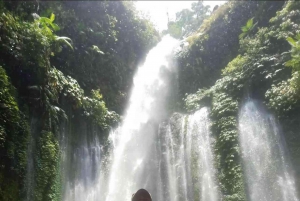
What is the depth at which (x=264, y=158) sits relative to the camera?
8.90m

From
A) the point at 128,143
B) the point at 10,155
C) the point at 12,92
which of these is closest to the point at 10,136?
the point at 10,155

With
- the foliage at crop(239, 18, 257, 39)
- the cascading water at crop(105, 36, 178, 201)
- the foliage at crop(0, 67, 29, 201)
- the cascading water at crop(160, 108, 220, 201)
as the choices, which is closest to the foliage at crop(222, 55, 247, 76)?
the foliage at crop(239, 18, 257, 39)

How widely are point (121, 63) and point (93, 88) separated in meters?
3.63

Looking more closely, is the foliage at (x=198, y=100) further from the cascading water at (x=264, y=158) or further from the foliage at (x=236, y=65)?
the cascading water at (x=264, y=158)

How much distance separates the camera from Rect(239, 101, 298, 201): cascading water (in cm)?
802

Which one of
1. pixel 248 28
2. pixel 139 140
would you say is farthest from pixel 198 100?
pixel 248 28

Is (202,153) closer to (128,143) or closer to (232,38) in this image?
(128,143)

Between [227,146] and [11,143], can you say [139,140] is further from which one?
[11,143]

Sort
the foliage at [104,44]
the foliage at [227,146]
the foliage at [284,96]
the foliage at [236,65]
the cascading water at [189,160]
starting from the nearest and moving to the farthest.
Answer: the foliage at [227,146]
the foliage at [284,96]
the cascading water at [189,160]
the foliage at [236,65]
the foliage at [104,44]

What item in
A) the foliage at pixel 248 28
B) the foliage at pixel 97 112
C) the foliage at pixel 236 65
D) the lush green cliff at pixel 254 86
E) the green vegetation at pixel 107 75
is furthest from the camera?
the foliage at pixel 248 28

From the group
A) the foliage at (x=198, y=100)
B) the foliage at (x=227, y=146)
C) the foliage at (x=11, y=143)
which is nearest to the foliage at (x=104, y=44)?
the foliage at (x=198, y=100)

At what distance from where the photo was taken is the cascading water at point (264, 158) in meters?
8.02

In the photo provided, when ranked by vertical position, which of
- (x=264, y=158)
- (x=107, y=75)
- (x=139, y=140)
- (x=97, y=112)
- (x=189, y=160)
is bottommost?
(x=264, y=158)

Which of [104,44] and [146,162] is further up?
[104,44]
